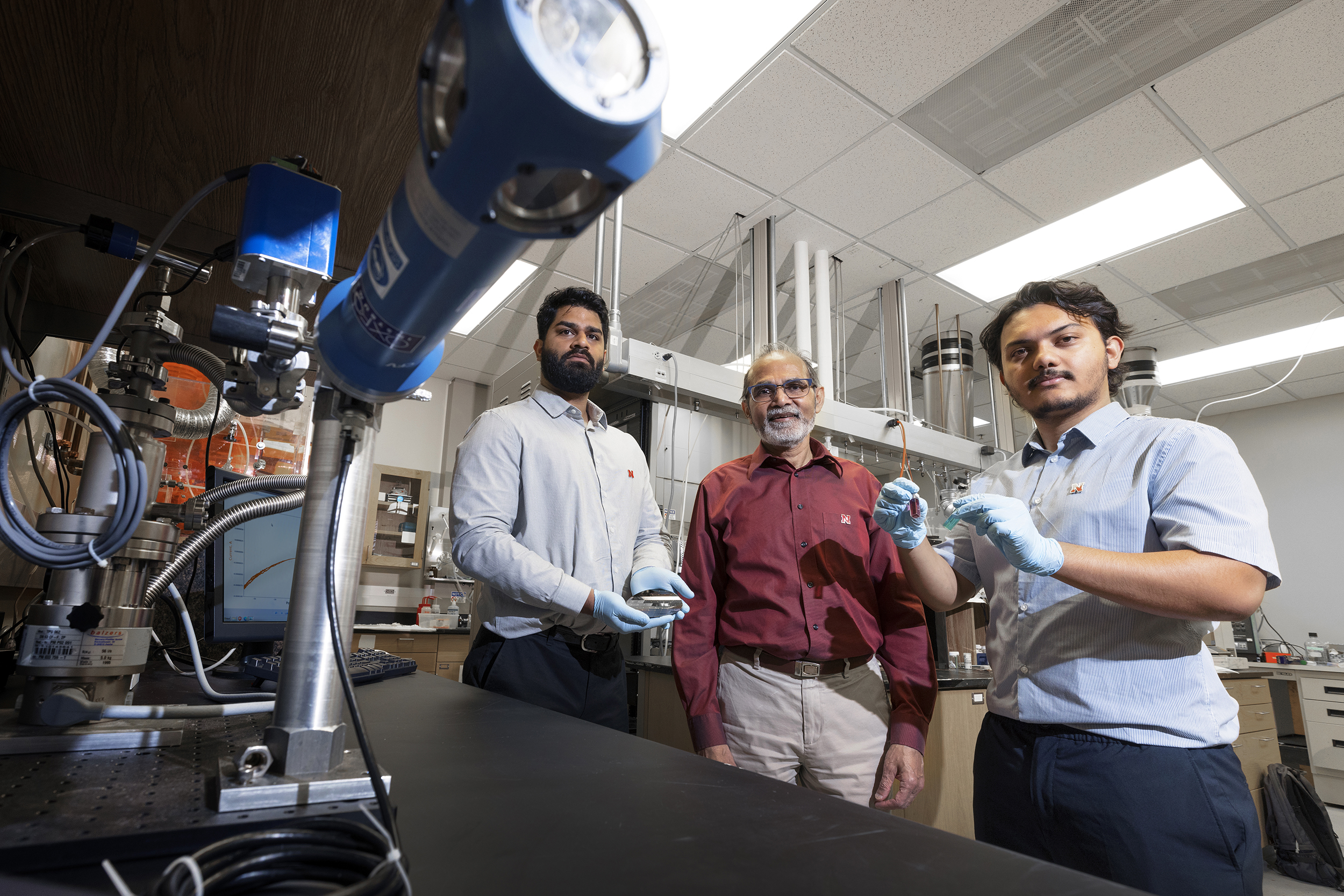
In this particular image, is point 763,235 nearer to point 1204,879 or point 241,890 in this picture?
point 1204,879

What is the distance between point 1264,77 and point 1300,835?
319 cm

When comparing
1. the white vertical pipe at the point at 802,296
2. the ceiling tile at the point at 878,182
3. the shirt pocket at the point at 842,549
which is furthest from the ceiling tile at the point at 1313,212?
the shirt pocket at the point at 842,549

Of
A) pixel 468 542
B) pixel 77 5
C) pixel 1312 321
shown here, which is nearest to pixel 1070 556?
pixel 468 542

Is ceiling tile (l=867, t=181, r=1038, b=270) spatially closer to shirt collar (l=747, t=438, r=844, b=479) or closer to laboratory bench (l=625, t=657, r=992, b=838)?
shirt collar (l=747, t=438, r=844, b=479)

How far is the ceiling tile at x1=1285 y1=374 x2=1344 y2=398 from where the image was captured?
5.17 metres

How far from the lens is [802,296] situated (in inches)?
126

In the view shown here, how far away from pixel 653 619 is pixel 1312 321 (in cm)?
521

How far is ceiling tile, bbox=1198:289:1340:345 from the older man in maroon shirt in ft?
A: 12.9

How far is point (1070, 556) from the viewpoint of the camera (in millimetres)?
974

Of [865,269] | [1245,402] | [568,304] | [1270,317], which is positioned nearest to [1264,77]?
[865,269]

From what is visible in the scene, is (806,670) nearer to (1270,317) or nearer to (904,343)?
(904,343)

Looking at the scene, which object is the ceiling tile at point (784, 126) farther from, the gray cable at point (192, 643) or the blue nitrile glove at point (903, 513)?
the gray cable at point (192, 643)

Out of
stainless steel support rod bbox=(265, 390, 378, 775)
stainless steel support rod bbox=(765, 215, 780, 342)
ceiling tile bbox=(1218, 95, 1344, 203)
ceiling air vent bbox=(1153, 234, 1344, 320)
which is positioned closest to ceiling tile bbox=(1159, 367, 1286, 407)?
ceiling air vent bbox=(1153, 234, 1344, 320)

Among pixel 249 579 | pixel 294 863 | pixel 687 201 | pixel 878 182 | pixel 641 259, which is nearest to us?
pixel 294 863
